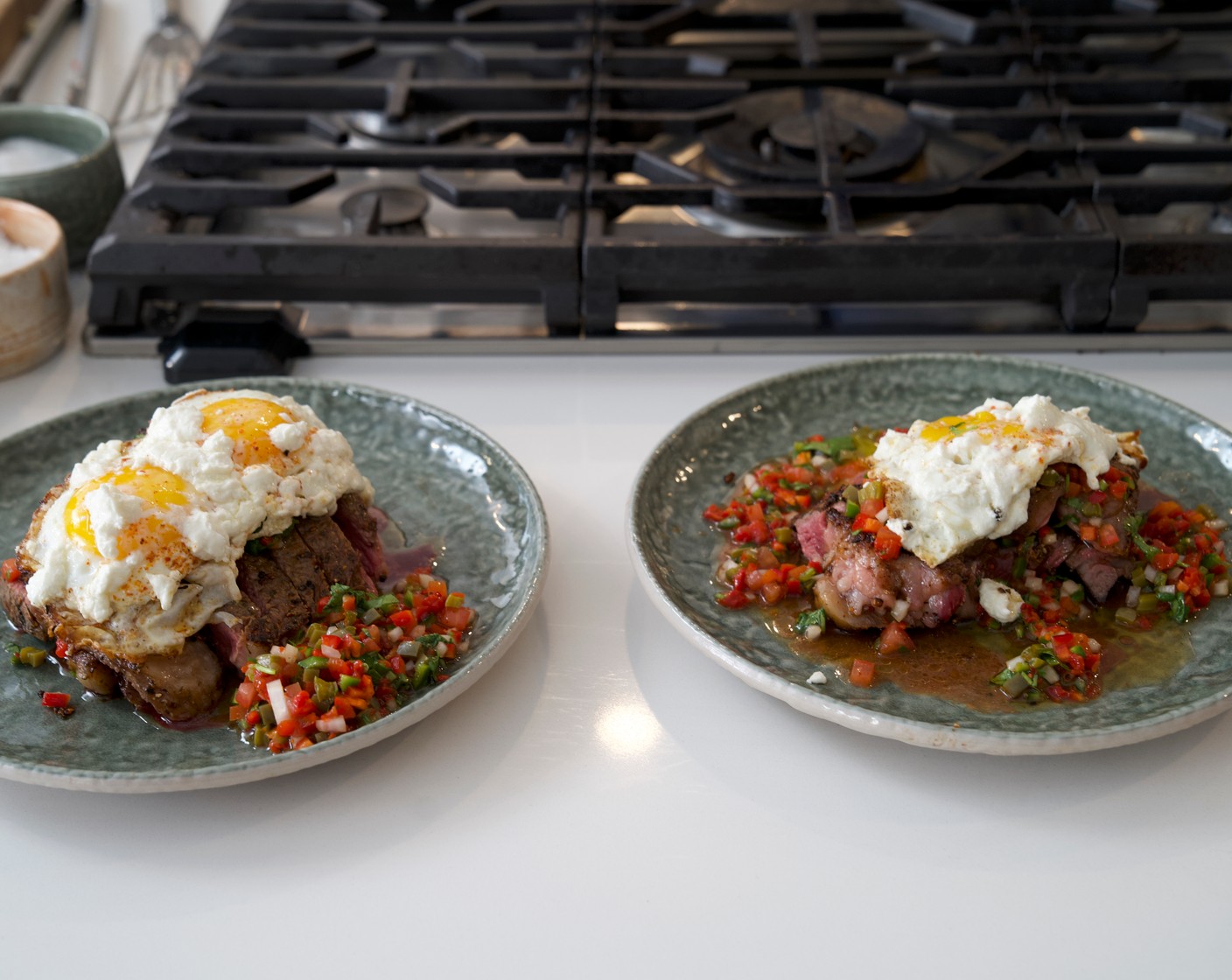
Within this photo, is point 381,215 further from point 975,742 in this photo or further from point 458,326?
point 975,742

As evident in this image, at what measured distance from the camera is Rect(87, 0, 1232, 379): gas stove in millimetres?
1949

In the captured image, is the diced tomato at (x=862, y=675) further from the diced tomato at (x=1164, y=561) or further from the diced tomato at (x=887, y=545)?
the diced tomato at (x=1164, y=561)

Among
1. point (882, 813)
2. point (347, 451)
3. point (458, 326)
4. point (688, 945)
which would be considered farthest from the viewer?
point (458, 326)

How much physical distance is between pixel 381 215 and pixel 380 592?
0.90 meters

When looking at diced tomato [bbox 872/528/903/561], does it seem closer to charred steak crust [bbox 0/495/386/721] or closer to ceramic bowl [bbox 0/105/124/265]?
charred steak crust [bbox 0/495/386/721]

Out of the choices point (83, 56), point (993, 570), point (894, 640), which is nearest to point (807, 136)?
point (993, 570)

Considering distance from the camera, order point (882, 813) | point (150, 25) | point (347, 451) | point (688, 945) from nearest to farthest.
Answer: point (688, 945)
point (882, 813)
point (347, 451)
point (150, 25)

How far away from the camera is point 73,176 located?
2.17m

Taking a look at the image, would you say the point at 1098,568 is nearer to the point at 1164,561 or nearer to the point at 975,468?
the point at 1164,561

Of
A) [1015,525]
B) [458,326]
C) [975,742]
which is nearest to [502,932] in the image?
[975,742]

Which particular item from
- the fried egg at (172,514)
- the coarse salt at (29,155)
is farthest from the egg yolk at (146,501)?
the coarse salt at (29,155)

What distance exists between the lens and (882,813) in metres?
1.28

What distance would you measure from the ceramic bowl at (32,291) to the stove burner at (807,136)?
1181mm

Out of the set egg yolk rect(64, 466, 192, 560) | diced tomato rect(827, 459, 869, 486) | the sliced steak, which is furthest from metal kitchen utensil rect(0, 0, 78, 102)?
the sliced steak
